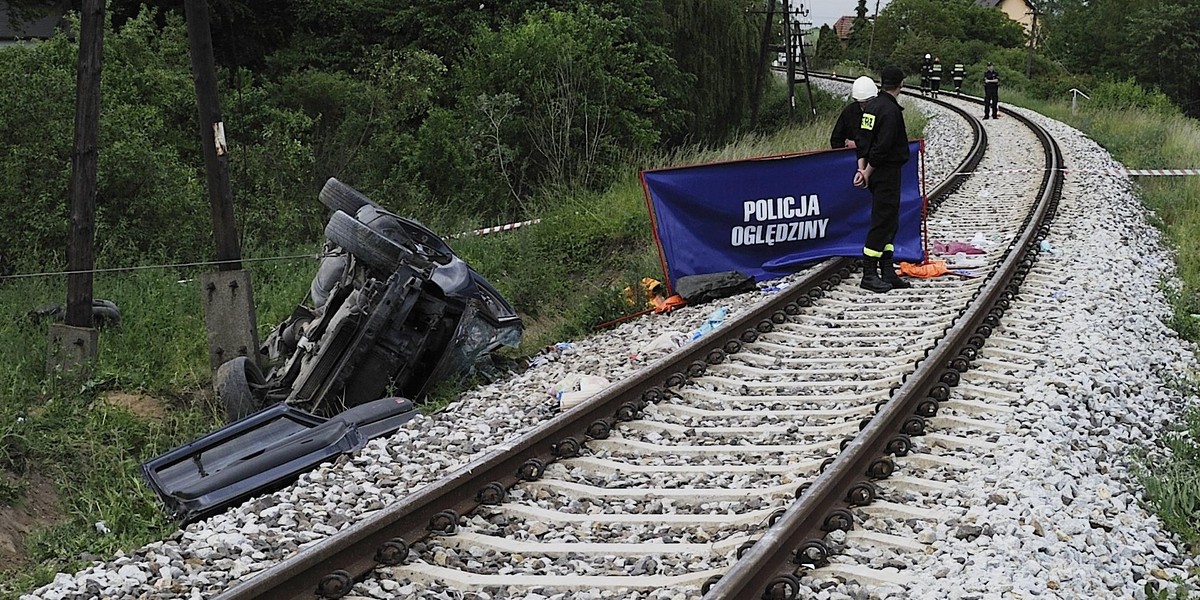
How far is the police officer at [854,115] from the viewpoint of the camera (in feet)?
33.3

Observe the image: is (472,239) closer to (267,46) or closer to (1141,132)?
(267,46)

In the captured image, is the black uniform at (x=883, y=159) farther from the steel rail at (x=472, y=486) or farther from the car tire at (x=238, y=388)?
the car tire at (x=238, y=388)

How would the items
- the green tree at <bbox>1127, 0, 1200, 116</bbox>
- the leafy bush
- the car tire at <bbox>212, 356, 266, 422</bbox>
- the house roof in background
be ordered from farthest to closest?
the green tree at <bbox>1127, 0, 1200, 116</bbox>, the leafy bush, the house roof in background, the car tire at <bbox>212, 356, 266, 422</bbox>

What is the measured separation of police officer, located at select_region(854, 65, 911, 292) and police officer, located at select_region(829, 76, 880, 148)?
13cm

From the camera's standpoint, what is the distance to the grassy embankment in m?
6.06

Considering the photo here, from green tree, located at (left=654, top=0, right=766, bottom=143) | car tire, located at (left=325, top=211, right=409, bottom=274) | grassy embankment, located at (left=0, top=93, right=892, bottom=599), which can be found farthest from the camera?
green tree, located at (left=654, top=0, right=766, bottom=143)

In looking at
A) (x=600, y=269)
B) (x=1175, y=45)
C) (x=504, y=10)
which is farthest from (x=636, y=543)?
(x=1175, y=45)

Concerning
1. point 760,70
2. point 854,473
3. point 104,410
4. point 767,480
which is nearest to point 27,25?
point 760,70

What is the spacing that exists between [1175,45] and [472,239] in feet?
228

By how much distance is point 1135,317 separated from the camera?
8742mm

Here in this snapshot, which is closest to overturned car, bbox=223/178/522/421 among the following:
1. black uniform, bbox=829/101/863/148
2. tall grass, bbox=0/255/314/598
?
tall grass, bbox=0/255/314/598

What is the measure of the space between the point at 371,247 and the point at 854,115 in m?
4.92

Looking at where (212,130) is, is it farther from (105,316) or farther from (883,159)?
(883,159)

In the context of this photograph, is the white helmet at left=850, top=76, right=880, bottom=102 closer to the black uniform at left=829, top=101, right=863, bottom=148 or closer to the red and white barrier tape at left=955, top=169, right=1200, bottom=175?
the black uniform at left=829, top=101, right=863, bottom=148
